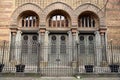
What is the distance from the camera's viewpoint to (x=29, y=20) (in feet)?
62.9

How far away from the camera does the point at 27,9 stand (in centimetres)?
1839

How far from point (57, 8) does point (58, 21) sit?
125 centimetres

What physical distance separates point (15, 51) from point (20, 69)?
12.6 ft

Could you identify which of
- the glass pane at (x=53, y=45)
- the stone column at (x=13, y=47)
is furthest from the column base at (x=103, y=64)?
the stone column at (x=13, y=47)

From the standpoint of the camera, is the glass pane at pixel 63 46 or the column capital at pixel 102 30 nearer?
the column capital at pixel 102 30

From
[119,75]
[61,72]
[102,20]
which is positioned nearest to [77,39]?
[102,20]

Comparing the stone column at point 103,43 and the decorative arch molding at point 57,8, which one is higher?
the decorative arch molding at point 57,8

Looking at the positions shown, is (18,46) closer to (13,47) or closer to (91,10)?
(13,47)

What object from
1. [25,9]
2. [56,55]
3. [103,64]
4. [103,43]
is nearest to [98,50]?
[103,43]

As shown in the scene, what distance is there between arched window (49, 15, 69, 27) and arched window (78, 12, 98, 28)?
120 centimetres

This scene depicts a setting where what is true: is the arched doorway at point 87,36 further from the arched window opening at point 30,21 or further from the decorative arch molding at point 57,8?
the arched window opening at point 30,21

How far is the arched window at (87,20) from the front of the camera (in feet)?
62.4

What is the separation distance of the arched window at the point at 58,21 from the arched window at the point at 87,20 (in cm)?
120

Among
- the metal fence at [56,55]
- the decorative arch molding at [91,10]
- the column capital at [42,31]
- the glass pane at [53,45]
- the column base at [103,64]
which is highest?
the decorative arch molding at [91,10]
